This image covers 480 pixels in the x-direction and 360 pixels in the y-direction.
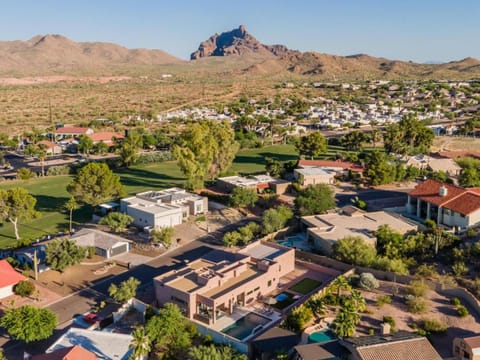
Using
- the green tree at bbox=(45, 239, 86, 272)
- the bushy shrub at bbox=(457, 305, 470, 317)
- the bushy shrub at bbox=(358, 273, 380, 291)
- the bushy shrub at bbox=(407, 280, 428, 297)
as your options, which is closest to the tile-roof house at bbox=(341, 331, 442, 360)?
the bushy shrub at bbox=(457, 305, 470, 317)

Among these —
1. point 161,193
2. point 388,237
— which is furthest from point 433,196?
point 161,193

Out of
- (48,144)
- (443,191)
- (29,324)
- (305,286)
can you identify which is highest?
(48,144)

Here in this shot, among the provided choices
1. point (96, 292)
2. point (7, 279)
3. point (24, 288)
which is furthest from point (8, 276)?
point (96, 292)

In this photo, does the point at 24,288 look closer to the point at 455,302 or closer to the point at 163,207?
the point at 163,207

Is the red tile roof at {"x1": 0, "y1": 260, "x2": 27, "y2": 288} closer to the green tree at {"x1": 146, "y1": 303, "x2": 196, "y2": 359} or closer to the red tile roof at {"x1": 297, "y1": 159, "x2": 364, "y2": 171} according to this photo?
the green tree at {"x1": 146, "y1": 303, "x2": 196, "y2": 359}

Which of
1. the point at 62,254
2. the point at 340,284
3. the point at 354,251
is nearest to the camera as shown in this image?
the point at 340,284

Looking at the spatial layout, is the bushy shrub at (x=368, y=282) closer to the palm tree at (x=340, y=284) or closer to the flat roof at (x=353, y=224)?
the palm tree at (x=340, y=284)

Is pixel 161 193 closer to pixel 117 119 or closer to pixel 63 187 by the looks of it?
pixel 63 187
